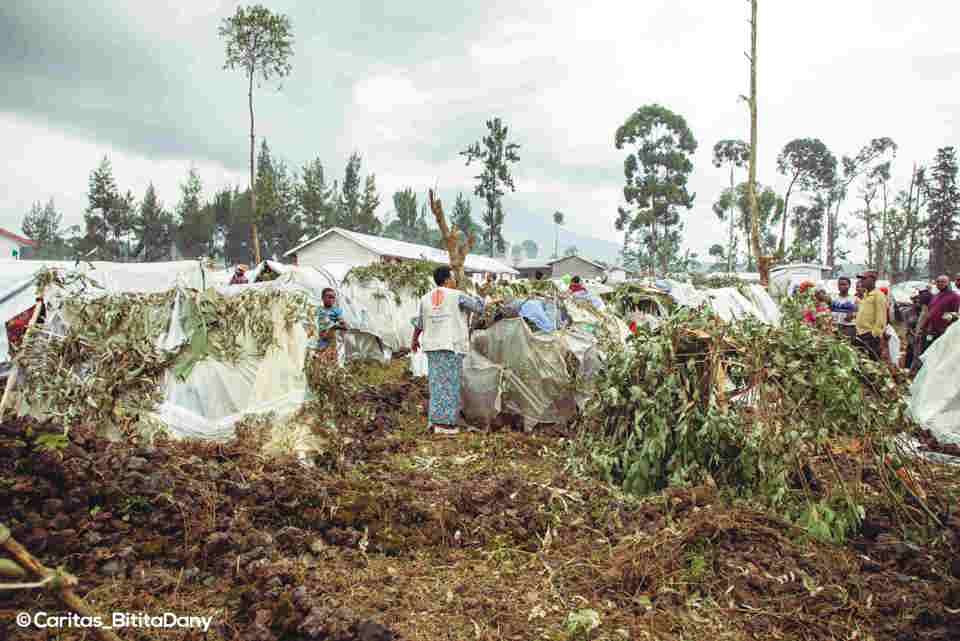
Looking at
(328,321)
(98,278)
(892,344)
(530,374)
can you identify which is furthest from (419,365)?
(892,344)

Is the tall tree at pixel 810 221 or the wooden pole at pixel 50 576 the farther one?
the tall tree at pixel 810 221

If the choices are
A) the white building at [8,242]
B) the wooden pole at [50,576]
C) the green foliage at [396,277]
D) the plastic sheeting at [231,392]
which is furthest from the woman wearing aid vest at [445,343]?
the white building at [8,242]

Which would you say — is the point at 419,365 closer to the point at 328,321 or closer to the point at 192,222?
the point at 328,321

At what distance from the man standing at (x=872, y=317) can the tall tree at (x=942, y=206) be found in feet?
114

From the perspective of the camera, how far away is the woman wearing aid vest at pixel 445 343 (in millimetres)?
5352

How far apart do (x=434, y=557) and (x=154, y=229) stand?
45.8 metres

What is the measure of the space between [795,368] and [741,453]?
23.8 inches

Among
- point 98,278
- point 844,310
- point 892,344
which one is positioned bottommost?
point 892,344

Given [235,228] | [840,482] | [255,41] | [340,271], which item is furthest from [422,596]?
[235,228]

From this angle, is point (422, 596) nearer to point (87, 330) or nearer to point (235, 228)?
point (87, 330)

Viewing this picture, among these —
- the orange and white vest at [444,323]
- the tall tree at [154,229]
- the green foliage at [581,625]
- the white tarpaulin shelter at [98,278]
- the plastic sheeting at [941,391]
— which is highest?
the tall tree at [154,229]

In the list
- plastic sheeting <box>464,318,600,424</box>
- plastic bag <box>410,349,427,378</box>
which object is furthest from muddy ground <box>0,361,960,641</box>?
plastic bag <box>410,349,427,378</box>

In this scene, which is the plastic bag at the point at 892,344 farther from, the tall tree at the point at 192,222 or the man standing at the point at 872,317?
the tall tree at the point at 192,222

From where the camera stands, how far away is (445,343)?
5.34 meters
